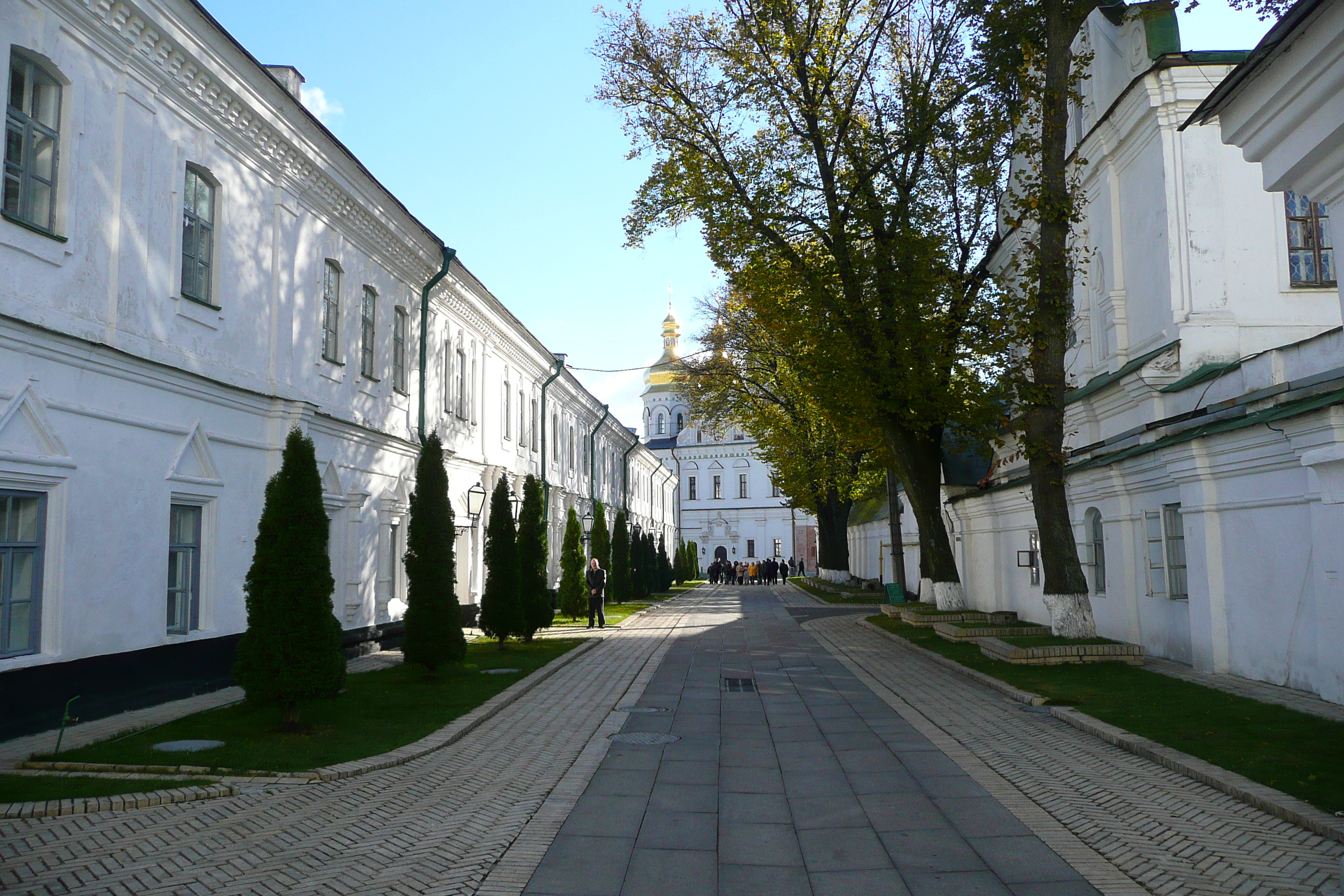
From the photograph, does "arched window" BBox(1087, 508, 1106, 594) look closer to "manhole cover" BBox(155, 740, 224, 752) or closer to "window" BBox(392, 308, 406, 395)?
"window" BBox(392, 308, 406, 395)

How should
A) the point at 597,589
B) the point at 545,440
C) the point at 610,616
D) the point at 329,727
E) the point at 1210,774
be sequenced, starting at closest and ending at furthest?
the point at 1210,774 → the point at 329,727 → the point at 597,589 → the point at 610,616 → the point at 545,440

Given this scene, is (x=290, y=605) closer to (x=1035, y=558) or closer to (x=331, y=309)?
(x=331, y=309)

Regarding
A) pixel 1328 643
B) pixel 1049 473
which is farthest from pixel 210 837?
pixel 1049 473

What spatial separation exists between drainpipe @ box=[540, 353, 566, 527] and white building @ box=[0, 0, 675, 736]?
12408 millimetres

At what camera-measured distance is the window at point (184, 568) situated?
39.2ft

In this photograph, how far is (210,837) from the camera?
617 cm

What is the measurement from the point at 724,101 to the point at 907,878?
1736 cm

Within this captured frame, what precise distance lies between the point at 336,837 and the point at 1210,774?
5.76 m

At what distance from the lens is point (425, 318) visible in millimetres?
20875

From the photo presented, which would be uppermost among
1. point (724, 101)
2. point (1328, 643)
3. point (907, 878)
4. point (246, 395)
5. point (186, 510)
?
point (724, 101)

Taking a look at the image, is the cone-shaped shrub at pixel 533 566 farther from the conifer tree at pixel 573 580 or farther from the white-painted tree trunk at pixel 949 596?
the white-painted tree trunk at pixel 949 596

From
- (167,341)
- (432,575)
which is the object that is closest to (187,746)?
(167,341)

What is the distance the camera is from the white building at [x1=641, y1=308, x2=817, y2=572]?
83.3 meters

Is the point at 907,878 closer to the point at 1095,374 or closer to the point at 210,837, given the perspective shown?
the point at 210,837
